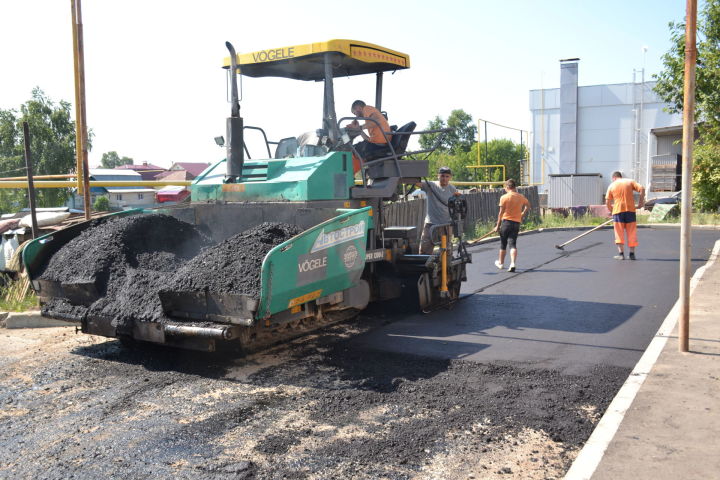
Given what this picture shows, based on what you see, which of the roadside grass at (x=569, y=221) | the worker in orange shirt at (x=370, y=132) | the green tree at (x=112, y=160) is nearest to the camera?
the worker in orange shirt at (x=370, y=132)

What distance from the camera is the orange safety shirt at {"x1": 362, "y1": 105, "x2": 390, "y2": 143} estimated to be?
7445 mm

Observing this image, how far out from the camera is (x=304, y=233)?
17.3ft

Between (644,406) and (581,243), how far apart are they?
11.7m

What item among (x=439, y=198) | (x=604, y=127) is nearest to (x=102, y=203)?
(x=604, y=127)

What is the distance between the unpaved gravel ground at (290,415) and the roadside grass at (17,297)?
99.1 inches

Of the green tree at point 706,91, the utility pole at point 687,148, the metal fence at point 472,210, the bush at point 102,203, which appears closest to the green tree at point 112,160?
the bush at point 102,203

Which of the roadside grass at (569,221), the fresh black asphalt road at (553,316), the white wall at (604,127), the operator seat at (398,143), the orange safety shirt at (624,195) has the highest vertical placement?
the white wall at (604,127)

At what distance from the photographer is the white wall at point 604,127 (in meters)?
34.2

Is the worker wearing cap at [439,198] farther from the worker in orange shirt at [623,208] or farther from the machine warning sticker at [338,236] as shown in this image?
the worker in orange shirt at [623,208]

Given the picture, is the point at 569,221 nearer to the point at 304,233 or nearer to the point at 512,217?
the point at 512,217

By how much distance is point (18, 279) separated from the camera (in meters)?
9.01

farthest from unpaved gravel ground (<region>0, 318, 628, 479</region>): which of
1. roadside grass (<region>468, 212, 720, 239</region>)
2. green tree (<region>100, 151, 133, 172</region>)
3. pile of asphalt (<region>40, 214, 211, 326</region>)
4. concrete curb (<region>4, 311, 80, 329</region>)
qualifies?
green tree (<region>100, 151, 133, 172</region>)

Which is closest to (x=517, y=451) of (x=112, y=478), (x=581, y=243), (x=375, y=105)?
(x=112, y=478)

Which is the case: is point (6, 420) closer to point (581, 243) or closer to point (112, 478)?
point (112, 478)
